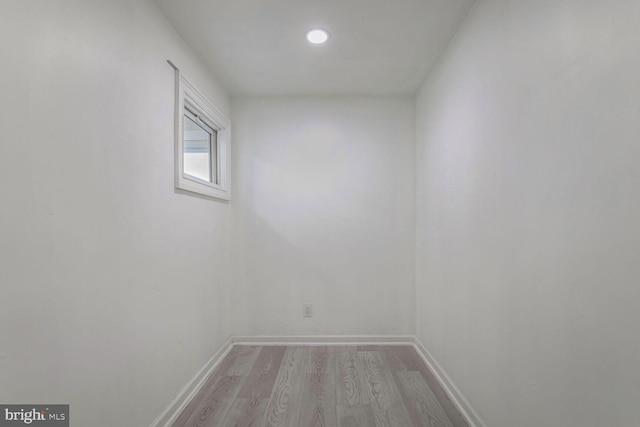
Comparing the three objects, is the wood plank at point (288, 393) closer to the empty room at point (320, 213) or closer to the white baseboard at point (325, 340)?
the empty room at point (320, 213)

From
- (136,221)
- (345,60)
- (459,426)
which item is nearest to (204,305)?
(136,221)

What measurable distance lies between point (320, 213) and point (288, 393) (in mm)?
1534

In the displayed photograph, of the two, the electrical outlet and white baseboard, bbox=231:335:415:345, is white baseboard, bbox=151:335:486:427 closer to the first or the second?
white baseboard, bbox=231:335:415:345

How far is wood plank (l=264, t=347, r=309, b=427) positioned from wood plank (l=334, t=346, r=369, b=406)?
0.27 meters

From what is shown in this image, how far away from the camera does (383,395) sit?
2.08 m

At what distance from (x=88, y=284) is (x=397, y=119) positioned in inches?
108

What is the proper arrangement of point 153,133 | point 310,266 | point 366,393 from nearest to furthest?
point 153,133 → point 366,393 → point 310,266

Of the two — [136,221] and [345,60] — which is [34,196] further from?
[345,60]

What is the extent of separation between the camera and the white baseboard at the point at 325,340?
2951 millimetres

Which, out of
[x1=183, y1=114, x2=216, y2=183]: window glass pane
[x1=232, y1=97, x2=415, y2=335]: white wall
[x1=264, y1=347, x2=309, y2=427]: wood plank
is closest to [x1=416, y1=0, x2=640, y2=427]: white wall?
[x1=232, y1=97, x2=415, y2=335]: white wall

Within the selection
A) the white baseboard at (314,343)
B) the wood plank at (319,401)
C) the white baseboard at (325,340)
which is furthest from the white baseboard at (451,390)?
the wood plank at (319,401)

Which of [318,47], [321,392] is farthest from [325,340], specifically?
[318,47]

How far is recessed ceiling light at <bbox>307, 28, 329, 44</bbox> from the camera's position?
1959mm

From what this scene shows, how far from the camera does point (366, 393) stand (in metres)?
2.11
